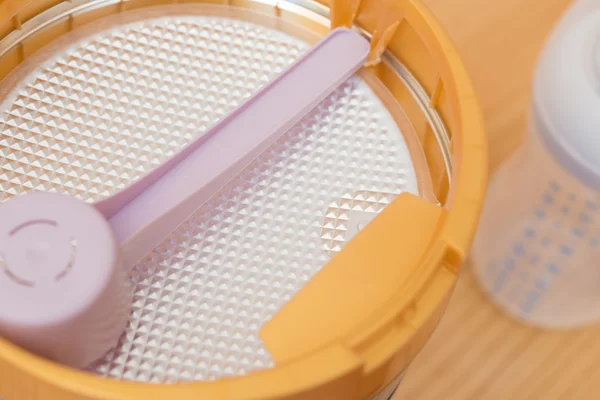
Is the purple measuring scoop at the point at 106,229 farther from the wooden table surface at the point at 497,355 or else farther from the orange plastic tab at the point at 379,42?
the wooden table surface at the point at 497,355

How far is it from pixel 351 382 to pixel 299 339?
1.4 inches

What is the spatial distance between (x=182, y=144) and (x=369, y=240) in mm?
112

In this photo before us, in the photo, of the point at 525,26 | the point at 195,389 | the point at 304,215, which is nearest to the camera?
the point at 195,389

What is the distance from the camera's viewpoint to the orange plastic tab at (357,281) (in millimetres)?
262

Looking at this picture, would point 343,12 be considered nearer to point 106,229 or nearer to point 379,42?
point 379,42

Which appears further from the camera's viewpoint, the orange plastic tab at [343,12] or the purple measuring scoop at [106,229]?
the orange plastic tab at [343,12]

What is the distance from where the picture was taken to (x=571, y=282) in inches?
→ 15.2

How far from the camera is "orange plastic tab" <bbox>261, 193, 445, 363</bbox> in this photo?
0.26 meters

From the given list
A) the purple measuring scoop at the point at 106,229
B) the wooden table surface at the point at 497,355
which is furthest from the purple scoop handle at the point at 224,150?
the wooden table surface at the point at 497,355

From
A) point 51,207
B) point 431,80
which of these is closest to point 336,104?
point 431,80

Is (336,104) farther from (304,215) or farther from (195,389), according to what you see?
(195,389)

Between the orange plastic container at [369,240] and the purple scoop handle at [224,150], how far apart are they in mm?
24

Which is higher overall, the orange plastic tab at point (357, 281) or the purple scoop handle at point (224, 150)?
the purple scoop handle at point (224, 150)

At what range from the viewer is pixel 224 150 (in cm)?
31
